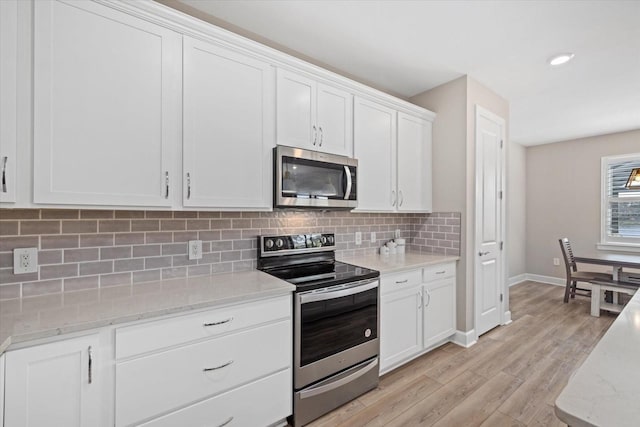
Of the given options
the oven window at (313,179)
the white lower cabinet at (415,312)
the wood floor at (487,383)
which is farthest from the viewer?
the white lower cabinet at (415,312)

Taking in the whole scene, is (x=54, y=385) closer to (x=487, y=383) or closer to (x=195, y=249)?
(x=195, y=249)

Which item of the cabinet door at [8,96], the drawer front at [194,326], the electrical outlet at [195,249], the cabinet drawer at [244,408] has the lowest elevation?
the cabinet drawer at [244,408]

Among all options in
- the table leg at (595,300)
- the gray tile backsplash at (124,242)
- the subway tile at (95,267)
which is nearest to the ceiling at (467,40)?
the gray tile backsplash at (124,242)

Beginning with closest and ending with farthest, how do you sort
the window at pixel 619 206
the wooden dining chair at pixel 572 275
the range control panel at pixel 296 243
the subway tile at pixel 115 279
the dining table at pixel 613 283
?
the subway tile at pixel 115 279
the range control panel at pixel 296 243
the dining table at pixel 613 283
the wooden dining chair at pixel 572 275
the window at pixel 619 206

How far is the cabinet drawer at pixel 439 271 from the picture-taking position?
2.59 m

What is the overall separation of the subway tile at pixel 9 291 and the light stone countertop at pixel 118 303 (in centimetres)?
4

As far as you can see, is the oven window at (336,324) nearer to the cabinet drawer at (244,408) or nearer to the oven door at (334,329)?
the oven door at (334,329)

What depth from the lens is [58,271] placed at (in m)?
1.51

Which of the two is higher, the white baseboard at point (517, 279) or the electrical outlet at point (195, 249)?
the electrical outlet at point (195, 249)

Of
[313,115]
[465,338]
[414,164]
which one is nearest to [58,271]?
[313,115]

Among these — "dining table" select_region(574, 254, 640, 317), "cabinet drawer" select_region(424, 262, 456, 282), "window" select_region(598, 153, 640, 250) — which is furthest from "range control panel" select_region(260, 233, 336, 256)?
"window" select_region(598, 153, 640, 250)

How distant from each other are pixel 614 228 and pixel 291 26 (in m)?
5.86

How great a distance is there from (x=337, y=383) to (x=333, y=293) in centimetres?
61

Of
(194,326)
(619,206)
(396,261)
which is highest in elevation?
(619,206)
